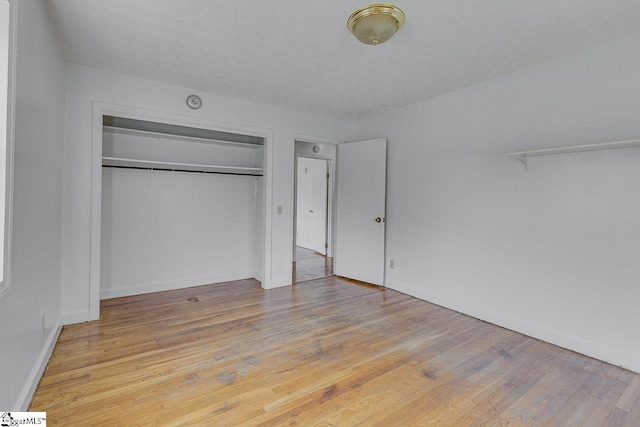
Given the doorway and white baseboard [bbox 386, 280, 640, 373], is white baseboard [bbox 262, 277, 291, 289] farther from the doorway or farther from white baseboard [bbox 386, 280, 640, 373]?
white baseboard [bbox 386, 280, 640, 373]

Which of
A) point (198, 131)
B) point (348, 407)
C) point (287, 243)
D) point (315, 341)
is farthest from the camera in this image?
point (287, 243)

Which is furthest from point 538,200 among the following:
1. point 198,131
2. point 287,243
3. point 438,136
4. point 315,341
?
point 198,131

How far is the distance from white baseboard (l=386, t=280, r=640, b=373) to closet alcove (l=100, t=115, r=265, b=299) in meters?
2.46

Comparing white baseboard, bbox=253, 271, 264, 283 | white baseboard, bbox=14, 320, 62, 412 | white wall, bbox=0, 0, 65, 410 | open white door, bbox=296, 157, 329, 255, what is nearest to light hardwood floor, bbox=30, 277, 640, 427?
white baseboard, bbox=14, 320, 62, 412

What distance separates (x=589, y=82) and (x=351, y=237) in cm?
304

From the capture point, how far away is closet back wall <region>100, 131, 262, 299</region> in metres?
3.54

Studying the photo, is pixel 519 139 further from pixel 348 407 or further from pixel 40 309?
pixel 40 309

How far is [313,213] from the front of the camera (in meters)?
7.12

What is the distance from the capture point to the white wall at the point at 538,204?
2256 millimetres

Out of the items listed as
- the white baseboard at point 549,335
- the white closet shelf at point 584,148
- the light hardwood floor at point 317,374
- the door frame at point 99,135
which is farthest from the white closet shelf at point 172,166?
the white closet shelf at point 584,148

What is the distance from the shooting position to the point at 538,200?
267 cm

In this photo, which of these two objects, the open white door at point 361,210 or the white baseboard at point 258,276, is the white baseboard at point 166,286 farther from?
the open white door at point 361,210

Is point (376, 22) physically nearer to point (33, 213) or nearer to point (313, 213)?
point (33, 213)

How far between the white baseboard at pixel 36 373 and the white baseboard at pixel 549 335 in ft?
11.6
